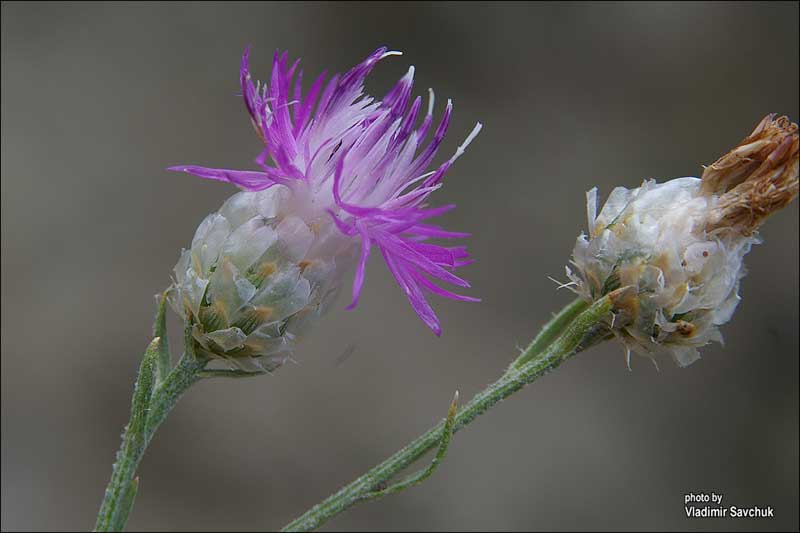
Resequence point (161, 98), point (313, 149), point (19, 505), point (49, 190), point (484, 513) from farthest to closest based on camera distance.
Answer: point (161, 98), point (49, 190), point (484, 513), point (19, 505), point (313, 149)

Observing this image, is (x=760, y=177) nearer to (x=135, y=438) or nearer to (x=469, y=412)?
(x=469, y=412)

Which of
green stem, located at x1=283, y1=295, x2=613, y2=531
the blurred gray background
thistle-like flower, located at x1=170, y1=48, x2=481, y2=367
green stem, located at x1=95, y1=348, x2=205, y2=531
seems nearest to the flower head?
thistle-like flower, located at x1=170, y1=48, x2=481, y2=367

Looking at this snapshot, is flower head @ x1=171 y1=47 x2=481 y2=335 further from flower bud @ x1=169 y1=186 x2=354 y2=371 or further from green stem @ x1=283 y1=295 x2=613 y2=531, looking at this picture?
→ green stem @ x1=283 y1=295 x2=613 y2=531

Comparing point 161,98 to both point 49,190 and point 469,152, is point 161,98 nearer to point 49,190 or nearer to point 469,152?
point 49,190

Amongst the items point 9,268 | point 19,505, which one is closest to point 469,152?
point 9,268

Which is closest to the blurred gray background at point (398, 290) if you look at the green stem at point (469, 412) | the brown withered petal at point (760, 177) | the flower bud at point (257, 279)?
the green stem at point (469, 412)

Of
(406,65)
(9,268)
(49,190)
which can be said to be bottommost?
(9,268)

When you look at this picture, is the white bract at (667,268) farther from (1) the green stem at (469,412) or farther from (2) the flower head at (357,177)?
(2) the flower head at (357,177)

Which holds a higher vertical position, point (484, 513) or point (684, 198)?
point (684, 198)
